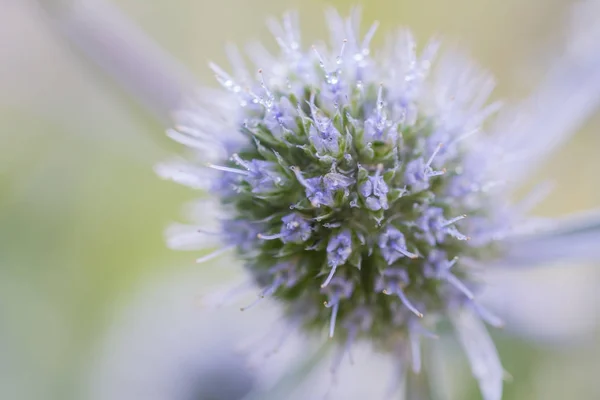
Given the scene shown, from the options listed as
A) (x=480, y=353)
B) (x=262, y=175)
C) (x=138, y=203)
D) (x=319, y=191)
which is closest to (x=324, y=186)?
(x=319, y=191)

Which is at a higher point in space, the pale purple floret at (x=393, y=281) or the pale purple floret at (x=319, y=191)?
the pale purple floret at (x=319, y=191)

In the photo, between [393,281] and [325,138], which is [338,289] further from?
[325,138]

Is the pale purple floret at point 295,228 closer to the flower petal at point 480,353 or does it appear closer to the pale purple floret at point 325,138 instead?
the pale purple floret at point 325,138

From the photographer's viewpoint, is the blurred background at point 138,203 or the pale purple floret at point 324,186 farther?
the blurred background at point 138,203

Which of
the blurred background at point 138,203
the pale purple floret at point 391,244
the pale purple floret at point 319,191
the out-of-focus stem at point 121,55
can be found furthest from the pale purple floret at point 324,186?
the out-of-focus stem at point 121,55

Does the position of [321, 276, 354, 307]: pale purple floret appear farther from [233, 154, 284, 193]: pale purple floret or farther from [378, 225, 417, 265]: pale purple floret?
[233, 154, 284, 193]: pale purple floret

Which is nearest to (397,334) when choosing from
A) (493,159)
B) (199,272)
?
(493,159)

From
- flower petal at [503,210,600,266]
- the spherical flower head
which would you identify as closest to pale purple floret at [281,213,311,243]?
the spherical flower head

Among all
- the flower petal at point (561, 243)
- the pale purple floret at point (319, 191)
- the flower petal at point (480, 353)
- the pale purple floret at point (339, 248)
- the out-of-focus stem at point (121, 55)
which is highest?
the out-of-focus stem at point (121, 55)
